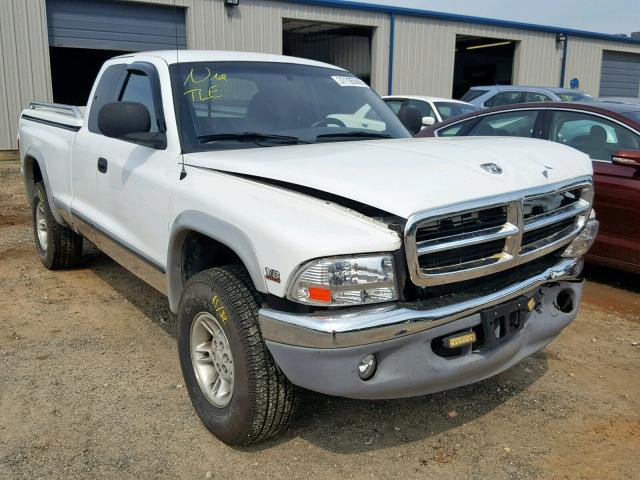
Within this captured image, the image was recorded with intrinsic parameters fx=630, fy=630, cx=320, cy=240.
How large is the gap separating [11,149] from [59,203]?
401 inches

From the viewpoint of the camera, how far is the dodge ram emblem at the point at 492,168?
9.33 ft

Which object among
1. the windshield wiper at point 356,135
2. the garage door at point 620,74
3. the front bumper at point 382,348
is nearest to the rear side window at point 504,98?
the windshield wiper at point 356,135

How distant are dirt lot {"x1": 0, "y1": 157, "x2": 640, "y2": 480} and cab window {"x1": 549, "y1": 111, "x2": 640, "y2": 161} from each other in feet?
Answer: 5.27

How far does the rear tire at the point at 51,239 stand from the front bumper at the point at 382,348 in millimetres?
3771

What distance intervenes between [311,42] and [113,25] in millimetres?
12607

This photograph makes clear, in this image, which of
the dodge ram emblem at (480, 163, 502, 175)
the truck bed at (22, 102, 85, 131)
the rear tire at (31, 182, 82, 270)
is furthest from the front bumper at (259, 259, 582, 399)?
the rear tire at (31, 182, 82, 270)

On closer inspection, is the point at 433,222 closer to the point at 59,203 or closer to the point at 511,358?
the point at 511,358

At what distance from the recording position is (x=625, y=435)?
3176 mm

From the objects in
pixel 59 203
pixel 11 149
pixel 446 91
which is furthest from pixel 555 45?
pixel 59 203

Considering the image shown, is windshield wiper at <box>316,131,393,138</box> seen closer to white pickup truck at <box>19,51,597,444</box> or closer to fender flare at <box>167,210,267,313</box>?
white pickup truck at <box>19,51,597,444</box>

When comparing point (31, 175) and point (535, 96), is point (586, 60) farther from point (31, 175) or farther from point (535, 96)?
point (31, 175)

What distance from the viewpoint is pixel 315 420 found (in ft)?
10.8

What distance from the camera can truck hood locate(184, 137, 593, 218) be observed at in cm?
254

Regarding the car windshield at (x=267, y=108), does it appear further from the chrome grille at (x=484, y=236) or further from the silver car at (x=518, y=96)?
the silver car at (x=518, y=96)
